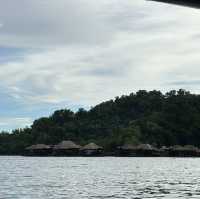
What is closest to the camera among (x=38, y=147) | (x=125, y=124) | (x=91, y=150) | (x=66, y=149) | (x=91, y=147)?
(x=91, y=147)

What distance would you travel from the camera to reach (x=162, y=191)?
3569cm

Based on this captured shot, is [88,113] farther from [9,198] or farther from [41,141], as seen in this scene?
[9,198]

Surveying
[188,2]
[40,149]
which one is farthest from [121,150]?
[188,2]

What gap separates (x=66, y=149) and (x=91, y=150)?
792 cm

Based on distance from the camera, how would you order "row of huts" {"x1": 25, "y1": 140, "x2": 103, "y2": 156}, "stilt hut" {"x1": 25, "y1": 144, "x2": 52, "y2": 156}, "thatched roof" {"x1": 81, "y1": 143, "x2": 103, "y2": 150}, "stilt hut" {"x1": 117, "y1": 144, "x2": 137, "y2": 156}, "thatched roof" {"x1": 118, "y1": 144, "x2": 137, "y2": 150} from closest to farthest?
"thatched roof" {"x1": 118, "y1": 144, "x2": 137, "y2": 150} < "stilt hut" {"x1": 117, "y1": 144, "x2": 137, "y2": 156} < "thatched roof" {"x1": 81, "y1": 143, "x2": 103, "y2": 150} < "row of huts" {"x1": 25, "y1": 140, "x2": 103, "y2": 156} < "stilt hut" {"x1": 25, "y1": 144, "x2": 52, "y2": 156}

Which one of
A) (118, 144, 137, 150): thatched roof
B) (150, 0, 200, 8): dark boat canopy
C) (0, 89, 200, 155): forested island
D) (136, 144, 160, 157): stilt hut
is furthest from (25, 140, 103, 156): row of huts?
(150, 0, 200, 8): dark boat canopy

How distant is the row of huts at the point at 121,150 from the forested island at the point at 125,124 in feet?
6.31

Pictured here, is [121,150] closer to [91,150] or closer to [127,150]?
[127,150]

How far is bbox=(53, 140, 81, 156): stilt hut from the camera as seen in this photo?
155125 mm

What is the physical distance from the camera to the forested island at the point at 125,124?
155250 mm

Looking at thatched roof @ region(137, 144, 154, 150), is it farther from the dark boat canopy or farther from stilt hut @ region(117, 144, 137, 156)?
the dark boat canopy

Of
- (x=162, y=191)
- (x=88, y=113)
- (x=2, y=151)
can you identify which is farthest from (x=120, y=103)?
(x=162, y=191)

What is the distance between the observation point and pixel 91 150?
152m

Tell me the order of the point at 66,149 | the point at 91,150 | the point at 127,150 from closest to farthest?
1. the point at 127,150
2. the point at 91,150
3. the point at 66,149
